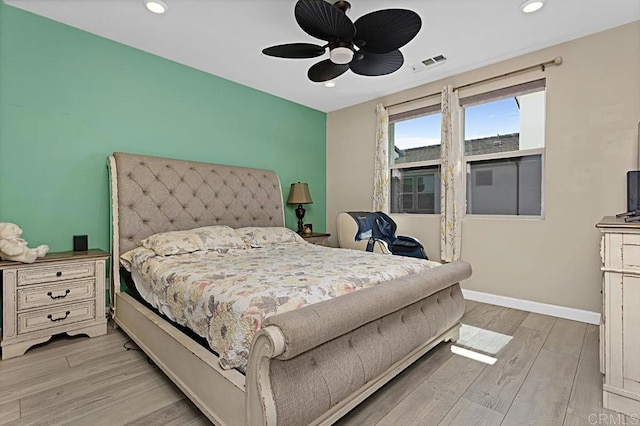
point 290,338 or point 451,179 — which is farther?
point 451,179

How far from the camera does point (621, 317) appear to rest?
153cm

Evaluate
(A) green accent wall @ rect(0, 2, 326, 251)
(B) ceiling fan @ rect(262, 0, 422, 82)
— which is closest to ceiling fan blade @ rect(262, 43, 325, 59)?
(B) ceiling fan @ rect(262, 0, 422, 82)

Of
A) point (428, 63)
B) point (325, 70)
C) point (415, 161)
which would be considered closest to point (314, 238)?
point (415, 161)

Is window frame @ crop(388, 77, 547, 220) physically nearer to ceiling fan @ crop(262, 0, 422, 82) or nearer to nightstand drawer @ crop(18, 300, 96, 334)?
ceiling fan @ crop(262, 0, 422, 82)

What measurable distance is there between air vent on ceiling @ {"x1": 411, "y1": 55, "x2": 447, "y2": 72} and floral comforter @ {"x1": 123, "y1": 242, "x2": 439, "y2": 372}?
2154mm

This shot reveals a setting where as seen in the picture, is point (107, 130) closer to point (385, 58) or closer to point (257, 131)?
point (257, 131)

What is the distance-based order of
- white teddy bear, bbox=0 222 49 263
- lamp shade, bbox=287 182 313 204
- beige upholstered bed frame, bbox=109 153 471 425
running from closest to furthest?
beige upholstered bed frame, bbox=109 153 471 425 < white teddy bear, bbox=0 222 49 263 < lamp shade, bbox=287 182 313 204

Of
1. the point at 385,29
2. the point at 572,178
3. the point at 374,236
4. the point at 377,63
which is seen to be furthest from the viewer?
the point at 374,236

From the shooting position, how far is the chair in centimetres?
343

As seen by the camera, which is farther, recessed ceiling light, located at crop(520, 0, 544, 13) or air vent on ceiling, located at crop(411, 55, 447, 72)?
air vent on ceiling, located at crop(411, 55, 447, 72)

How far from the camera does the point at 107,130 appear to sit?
111 inches

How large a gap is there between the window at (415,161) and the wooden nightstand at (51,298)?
3392 mm

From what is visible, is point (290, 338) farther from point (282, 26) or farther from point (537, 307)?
point (537, 307)

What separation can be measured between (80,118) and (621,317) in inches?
157
